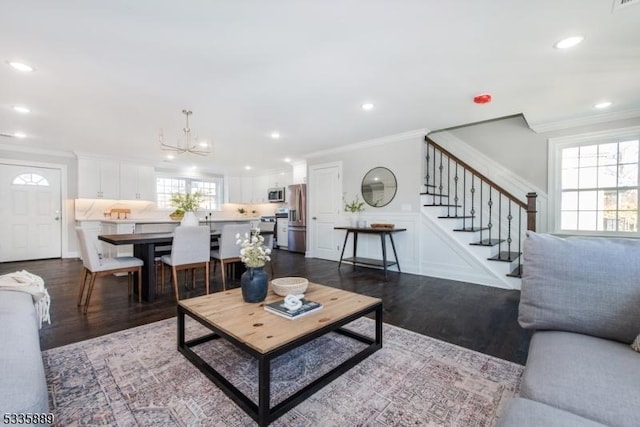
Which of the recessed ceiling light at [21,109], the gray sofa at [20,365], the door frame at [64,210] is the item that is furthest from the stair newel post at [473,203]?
the door frame at [64,210]

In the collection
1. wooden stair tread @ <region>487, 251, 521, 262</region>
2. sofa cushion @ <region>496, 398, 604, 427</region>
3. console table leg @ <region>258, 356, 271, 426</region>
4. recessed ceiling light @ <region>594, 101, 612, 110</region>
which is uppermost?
recessed ceiling light @ <region>594, 101, 612, 110</region>

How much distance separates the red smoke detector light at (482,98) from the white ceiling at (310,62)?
85 millimetres

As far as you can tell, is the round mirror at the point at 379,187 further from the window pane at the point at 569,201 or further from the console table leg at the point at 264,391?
the console table leg at the point at 264,391

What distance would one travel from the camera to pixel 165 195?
7547mm

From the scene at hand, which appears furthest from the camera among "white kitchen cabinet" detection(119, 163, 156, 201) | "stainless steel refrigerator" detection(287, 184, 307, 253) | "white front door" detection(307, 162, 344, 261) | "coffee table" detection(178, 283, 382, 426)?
"stainless steel refrigerator" detection(287, 184, 307, 253)

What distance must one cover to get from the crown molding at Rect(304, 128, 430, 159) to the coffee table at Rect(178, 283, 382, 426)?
3.34m

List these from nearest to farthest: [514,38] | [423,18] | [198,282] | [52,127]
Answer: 1. [423,18]
2. [514,38]
3. [198,282]
4. [52,127]

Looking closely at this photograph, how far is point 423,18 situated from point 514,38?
80 centimetres

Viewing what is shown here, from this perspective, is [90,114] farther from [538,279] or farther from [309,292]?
[538,279]

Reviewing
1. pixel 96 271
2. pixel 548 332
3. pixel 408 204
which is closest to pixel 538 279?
pixel 548 332

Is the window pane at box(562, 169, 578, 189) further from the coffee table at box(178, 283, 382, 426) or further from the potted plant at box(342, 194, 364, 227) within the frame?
the coffee table at box(178, 283, 382, 426)

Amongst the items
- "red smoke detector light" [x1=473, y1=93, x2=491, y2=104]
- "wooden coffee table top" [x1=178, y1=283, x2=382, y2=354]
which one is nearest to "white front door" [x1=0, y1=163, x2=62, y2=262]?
"wooden coffee table top" [x1=178, y1=283, x2=382, y2=354]

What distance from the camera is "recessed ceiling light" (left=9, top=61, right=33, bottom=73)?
2.54 metres

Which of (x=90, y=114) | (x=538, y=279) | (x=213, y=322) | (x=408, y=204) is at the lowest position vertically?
(x=213, y=322)
